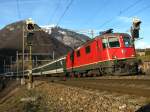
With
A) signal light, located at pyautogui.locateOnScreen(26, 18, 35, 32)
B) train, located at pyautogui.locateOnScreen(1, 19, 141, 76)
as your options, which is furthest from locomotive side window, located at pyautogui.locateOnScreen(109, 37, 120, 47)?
signal light, located at pyautogui.locateOnScreen(26, 18, 35, 32)

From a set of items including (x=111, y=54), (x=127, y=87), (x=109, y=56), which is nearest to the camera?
(x=127, y=87)

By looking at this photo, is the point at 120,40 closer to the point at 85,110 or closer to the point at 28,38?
the point at 28,38

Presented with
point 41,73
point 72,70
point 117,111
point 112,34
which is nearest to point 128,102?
point 117,111

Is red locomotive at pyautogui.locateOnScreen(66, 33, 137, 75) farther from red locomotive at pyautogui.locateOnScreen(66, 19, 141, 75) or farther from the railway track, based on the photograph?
the railway track

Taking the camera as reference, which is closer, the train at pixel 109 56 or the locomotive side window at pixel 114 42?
the train at pixel 109 56

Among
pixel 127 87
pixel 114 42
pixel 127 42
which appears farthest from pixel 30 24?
pixel 127 87

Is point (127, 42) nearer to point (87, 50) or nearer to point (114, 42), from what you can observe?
point (114, 42)

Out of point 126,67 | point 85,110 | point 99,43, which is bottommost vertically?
point 85,110

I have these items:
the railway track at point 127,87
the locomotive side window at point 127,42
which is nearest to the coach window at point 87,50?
the locomotive side window at point 127,42

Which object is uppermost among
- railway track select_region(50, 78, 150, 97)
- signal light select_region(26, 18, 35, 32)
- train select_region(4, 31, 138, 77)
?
signal light select_region(26, 18, 35, 32)

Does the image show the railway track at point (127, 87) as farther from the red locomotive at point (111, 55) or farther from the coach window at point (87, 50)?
the coach window at point (87, 50)

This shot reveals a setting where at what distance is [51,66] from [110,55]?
3158 centimetres

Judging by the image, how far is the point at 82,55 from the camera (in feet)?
130

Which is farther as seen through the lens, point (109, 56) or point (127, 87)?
point (109, 56)
